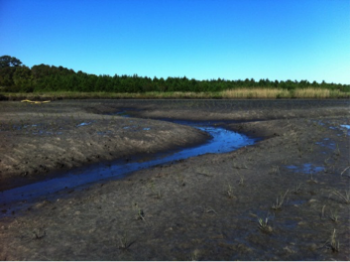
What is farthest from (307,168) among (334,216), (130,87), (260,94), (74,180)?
(130,87)

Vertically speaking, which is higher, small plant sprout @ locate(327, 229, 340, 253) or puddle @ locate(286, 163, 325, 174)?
small plant sprout @ locate(327, 229, 340, 253)

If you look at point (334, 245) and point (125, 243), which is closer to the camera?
point (334, 245)

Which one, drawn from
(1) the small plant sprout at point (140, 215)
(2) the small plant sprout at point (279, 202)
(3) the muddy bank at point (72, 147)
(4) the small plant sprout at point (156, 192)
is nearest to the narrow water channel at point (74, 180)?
(3) the muddy bank at point (72, 147)

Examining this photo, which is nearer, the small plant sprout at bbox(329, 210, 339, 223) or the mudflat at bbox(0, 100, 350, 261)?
the mudflat at bbox(0, 100, 350, 261)

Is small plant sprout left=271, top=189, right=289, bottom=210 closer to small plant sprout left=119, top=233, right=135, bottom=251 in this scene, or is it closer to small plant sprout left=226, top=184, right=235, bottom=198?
small plant sprout left=226, top=184, right=235, bottom=198

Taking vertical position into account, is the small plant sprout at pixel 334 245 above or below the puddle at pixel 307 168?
above

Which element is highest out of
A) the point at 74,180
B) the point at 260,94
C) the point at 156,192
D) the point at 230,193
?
the point at 260,94

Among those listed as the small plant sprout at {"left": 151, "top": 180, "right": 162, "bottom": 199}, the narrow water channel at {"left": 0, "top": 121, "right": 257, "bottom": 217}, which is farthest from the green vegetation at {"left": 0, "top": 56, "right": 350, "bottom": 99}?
the small plant sprout at {"left": 151, "top": 180, "right": 162, "bottom": 199}

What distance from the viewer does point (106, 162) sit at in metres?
8.05

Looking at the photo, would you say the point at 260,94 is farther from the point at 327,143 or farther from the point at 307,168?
the point at 307,168

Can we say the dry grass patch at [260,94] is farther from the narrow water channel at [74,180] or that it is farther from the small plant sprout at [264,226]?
the small plant sprout at [264,226]

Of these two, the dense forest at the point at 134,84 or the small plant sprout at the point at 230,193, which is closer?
the small plant sprout at the point at 230,193

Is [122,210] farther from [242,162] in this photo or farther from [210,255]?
[242,162]

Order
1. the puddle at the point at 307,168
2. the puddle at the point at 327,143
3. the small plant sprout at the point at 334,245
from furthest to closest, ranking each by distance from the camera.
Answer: the puddle at the point at 327,143 < the puddle at the point at 307,168 < the small plant sprout at the point at 334,245
